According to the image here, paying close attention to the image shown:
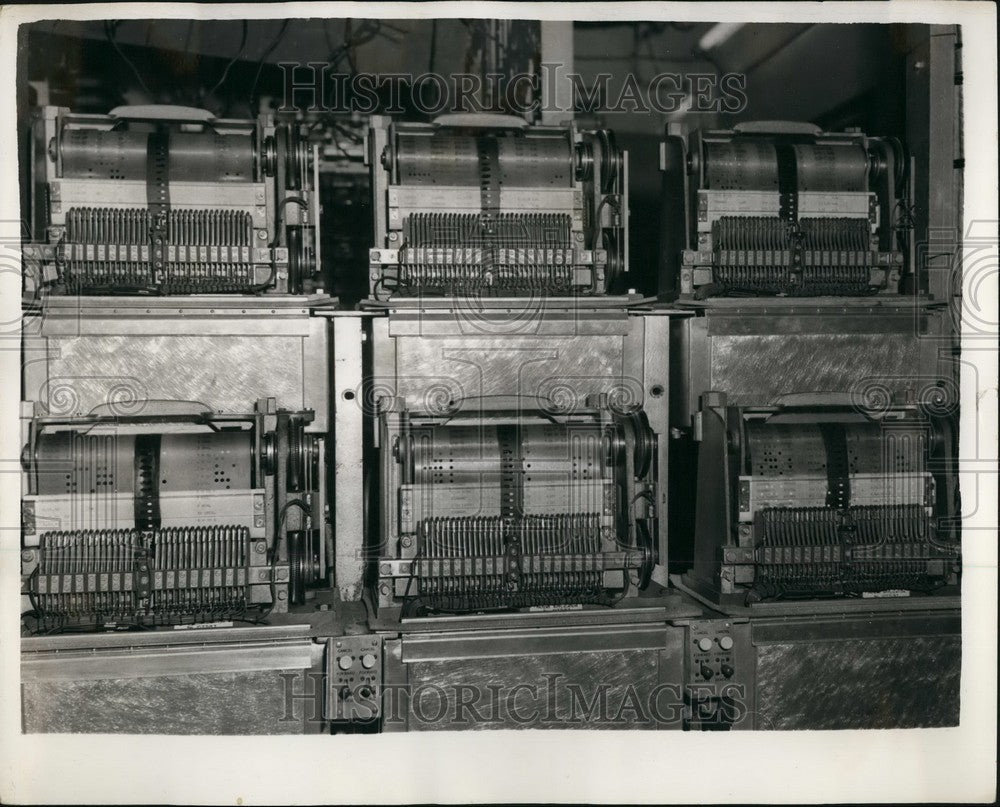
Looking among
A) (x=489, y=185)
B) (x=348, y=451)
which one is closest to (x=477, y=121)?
(x=489, y=185)

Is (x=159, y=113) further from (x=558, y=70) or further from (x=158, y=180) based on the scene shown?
(x=558, y=70)

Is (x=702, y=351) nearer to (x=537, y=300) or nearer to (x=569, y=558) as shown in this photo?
(x=537, y=300)

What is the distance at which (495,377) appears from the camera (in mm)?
2812

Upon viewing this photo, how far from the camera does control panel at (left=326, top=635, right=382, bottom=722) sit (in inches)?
88.4

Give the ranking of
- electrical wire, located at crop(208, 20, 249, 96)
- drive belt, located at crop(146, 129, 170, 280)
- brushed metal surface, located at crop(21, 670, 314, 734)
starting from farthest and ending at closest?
1. electrical wire, located at crop(208, 20, 249, 96)
2. drive belt, located at crop(146, 129, 170, 280)
3. brushed metal surface, located at crop(21, 670, 314, 734)

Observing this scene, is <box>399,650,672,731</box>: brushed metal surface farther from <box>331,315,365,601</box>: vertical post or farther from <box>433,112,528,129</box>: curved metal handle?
<box>433,112,528,129</box>: curved metal handle

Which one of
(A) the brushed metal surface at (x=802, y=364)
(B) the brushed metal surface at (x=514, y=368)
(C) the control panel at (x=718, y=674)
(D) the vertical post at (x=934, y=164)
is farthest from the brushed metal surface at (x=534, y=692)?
(D) the vertical post at (x=934, y=164)

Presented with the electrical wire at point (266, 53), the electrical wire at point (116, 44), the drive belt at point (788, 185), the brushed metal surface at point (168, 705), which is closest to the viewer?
the brushed metal surface at point (168, 705)

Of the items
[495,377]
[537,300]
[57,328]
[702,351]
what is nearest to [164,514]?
[57,328]

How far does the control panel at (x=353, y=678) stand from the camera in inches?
88.4

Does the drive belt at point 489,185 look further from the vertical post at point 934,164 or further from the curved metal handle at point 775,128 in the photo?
the vertical post at point 934,164

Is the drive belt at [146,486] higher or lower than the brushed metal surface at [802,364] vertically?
lower

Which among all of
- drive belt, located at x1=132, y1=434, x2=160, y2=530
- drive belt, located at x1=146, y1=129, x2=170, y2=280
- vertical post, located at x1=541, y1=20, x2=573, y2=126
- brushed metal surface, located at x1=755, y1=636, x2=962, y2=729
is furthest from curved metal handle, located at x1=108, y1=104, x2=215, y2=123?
brushed metal surface, located at x1=755, y1=636, x2=962, y2=729

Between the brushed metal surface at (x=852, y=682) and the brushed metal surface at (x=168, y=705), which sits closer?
the brushed metal surface at (x=168, y=705)
